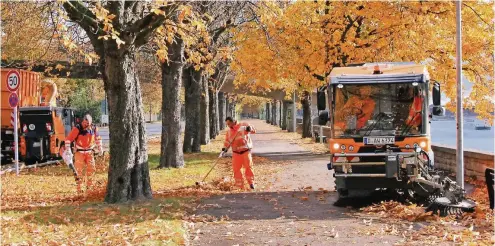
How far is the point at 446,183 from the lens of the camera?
11.2 meters

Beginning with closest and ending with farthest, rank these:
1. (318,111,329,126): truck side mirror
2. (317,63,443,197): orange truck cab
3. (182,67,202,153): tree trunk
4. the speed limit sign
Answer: (317,63,443,197): orange truck cab < (318,111,329,126): truck side mirror < the speed limit sign < (182,67,202,153): tree trunk

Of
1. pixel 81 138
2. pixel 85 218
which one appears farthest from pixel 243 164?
pixel 85 218

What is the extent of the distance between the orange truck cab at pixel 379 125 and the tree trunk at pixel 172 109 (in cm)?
831

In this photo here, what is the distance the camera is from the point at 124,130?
12188 mm

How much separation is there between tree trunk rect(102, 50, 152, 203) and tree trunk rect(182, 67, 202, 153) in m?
16.4

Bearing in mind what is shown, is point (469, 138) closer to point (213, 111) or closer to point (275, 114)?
point (213, 111)

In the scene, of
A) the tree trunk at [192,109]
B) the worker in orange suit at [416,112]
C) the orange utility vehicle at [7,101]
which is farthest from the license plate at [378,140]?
the tree trunk at [192,109]

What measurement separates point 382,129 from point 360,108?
64 cm

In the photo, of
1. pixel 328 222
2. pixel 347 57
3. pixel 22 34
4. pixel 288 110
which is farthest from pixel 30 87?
pixel 288 110

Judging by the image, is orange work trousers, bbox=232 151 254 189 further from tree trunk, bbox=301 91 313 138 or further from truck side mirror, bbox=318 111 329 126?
tree trunk, bbox=301 91 313 138

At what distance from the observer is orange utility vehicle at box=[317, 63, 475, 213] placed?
12023mm

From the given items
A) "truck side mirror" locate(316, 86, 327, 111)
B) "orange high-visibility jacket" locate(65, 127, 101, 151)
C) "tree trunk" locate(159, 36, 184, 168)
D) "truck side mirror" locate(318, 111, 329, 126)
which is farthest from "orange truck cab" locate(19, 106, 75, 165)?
"truck side mirror" locate(316, 86, 327, 111)

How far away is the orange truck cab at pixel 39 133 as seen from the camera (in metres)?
23.8

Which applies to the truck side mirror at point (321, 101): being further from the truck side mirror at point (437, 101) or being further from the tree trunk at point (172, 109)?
the tree trunk at point (172, 109)
